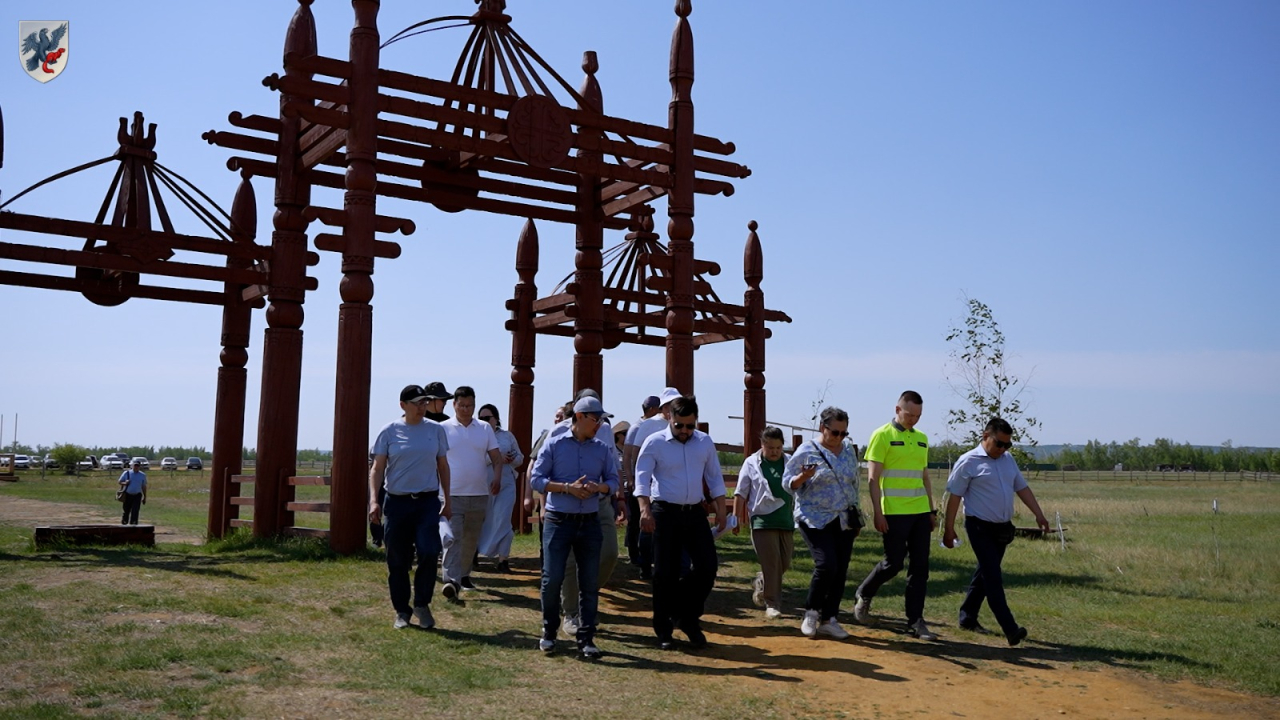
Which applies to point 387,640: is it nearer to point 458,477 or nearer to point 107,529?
point 458,477

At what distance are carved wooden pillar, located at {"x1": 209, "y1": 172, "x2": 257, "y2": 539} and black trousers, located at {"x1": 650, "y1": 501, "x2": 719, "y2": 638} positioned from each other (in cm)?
929

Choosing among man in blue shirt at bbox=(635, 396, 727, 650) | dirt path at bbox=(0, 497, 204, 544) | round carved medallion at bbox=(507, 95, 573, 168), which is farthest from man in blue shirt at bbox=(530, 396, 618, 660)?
dirt path at bbox=(0, 497, 204, 544)

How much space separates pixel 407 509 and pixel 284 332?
6.34m

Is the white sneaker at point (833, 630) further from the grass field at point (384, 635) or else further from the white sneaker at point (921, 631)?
the grass field at point (384, 635)

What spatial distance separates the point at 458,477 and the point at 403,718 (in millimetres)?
4087

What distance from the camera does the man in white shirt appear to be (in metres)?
9.60

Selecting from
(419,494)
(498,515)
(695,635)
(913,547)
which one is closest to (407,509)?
(419,494)

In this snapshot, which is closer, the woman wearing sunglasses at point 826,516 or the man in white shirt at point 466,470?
the woman wearing sunglasses at point 826,516

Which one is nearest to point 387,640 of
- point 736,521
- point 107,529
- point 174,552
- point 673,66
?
point 736,521

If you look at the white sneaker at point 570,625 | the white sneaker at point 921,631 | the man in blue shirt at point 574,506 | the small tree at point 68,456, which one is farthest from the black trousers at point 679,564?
the small tree at point 68,456

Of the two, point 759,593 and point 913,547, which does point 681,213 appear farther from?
point 913,547

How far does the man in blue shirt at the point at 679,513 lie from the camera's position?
8.01m

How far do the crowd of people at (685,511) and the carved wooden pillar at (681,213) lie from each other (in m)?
4.50

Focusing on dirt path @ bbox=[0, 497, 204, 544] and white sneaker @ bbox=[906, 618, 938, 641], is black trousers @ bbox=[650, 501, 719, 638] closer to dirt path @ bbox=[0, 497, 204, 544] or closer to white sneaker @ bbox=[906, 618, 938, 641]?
white sneaker @ bbox=[906, 618, 938, 641]
